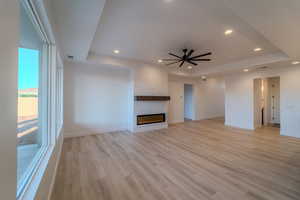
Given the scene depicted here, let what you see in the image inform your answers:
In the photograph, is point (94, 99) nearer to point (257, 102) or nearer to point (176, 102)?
point (176, 102)

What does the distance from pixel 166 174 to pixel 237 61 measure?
5.07 meters

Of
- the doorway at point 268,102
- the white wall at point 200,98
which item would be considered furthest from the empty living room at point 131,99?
the white wall at point 200,98

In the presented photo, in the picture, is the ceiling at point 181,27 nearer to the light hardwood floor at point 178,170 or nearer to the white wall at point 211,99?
the light hardwood floor at point 178,170

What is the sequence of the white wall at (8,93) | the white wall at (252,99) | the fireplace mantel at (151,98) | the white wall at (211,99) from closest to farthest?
the white wall at (8,93)
the white wall at (252,99)
the fireplace mantel at (151,98)
the white wall at (211,99)

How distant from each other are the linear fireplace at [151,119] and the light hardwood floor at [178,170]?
140cm

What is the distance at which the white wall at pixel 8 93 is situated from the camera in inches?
24.3

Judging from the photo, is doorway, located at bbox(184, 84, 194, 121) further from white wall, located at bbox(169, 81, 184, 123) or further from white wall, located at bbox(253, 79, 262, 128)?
white wall, located at bbox(253, 79, 262, 128)

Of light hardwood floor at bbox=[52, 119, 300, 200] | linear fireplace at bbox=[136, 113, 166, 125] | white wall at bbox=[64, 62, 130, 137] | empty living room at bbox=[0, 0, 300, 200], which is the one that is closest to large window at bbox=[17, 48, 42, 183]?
empty living room at bbox=[0, 0, 300, 200]

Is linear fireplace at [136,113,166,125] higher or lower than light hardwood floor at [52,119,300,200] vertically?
higher

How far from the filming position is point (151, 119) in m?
5.81

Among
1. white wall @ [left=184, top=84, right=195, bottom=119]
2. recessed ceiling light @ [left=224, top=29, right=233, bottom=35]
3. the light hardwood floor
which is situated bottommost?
the light hardwood floor

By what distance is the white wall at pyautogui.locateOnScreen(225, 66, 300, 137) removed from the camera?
4820mm

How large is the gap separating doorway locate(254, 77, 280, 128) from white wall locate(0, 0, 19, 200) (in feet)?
25.5

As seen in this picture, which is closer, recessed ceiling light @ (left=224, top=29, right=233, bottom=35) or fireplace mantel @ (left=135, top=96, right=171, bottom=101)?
recessed ceiling light @ (left=224, top=29, right=233, bottom=35)
